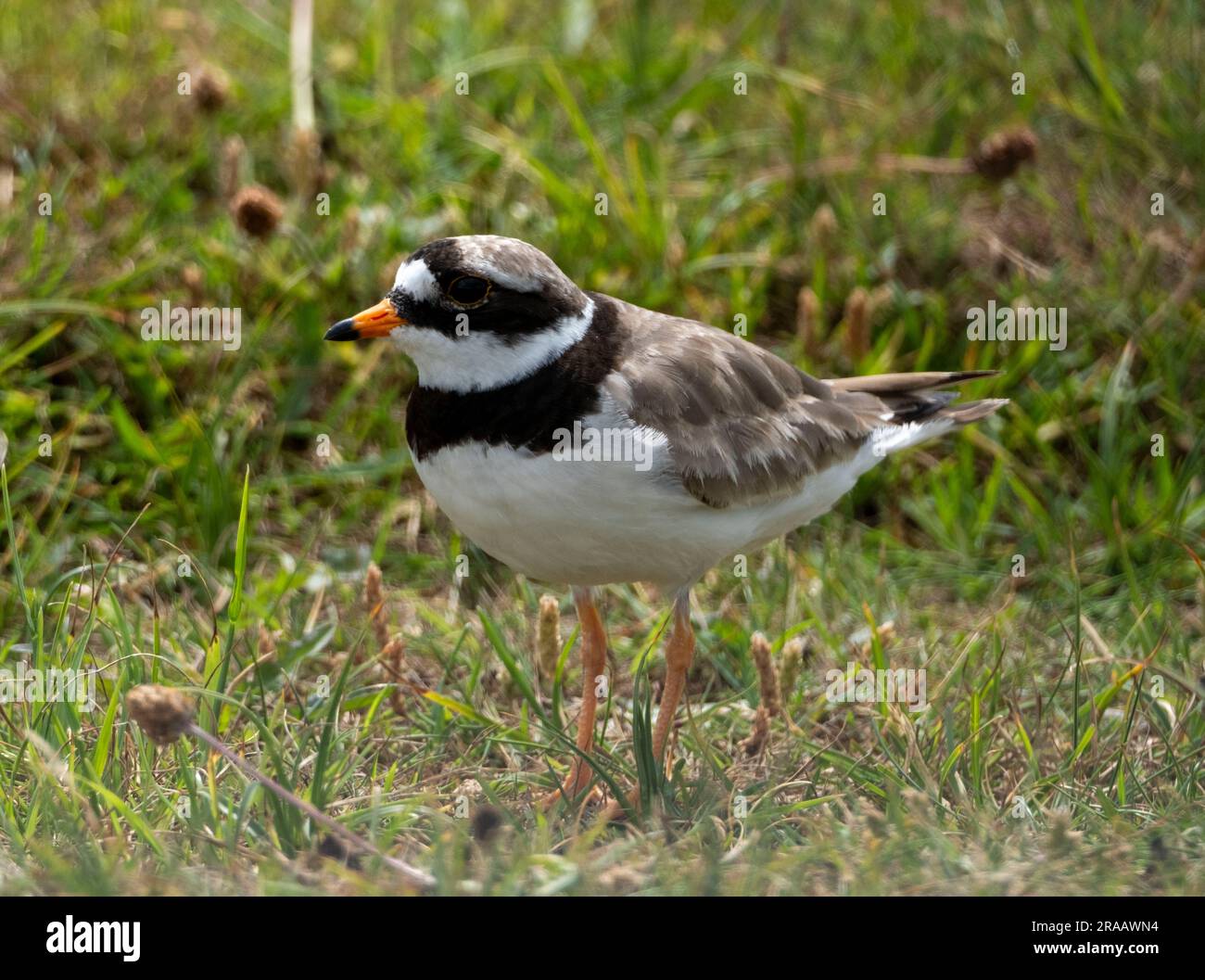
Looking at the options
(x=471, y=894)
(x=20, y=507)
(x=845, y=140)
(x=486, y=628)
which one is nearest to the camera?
(x=471, y=894)

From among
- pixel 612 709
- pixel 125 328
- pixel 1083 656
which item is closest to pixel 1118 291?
pixel 1083 656

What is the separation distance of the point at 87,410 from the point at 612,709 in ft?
7.57

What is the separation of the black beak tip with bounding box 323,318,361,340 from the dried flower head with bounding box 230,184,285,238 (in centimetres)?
183

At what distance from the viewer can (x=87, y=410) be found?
557 centimetres

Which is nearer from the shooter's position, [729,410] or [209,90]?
[729,410]

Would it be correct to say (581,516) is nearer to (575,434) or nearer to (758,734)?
(575,434)

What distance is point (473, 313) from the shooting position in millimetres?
3908

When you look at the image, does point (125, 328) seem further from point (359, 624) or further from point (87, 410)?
point (359, 624)

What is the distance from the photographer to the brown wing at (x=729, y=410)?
13.4 feet
